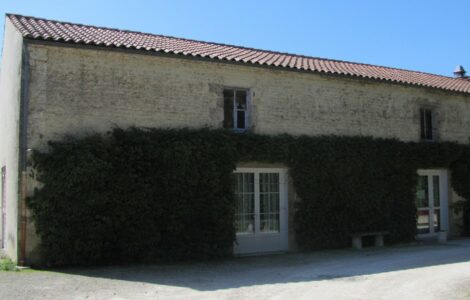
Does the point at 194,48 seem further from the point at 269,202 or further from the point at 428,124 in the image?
the point at 428,124

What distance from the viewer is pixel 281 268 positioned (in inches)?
476

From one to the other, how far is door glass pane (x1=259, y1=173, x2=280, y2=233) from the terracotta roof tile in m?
3.19

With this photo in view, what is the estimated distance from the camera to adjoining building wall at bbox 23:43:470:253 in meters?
12.3

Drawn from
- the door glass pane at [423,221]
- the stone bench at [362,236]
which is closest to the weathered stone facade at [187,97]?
the door glass pane at [423,221]

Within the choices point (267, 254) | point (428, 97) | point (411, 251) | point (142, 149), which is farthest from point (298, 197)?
point (428, 97)

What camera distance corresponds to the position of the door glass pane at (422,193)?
59.5 ft

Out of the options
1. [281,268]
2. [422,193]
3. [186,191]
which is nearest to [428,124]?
[422,193]

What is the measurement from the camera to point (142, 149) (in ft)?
41.8

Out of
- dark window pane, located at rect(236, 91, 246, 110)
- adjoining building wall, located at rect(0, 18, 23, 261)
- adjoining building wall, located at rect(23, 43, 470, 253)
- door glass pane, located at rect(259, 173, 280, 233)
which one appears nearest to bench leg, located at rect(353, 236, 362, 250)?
adjoining building wall, located at rect(23, 43, 470, 253)

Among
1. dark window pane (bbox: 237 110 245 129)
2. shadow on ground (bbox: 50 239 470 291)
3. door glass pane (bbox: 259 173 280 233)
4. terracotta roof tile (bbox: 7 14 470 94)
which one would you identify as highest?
terracotta roof tile (bbox: 7 14 470 94)

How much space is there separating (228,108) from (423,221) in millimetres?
8342

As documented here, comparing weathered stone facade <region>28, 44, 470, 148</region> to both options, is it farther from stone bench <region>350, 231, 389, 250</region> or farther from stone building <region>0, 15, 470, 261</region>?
stone bench <region>350, 231, 389, 250</region>

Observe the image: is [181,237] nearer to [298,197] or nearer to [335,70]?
[298,197]

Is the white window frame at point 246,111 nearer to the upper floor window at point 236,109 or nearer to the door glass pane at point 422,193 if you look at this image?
the upper floor window at point 236,109
